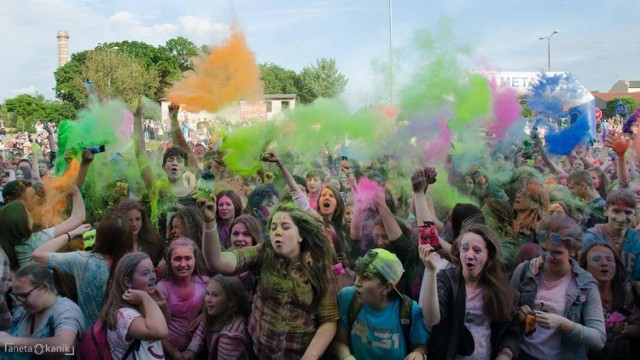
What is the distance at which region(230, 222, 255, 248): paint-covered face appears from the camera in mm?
3891

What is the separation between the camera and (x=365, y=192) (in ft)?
16.8

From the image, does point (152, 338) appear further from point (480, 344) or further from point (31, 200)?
point (31, 200)

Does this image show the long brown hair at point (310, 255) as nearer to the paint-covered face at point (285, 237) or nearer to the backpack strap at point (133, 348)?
the paint-covered face at point (285, 237)

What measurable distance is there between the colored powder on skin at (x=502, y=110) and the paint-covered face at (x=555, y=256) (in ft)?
12.7

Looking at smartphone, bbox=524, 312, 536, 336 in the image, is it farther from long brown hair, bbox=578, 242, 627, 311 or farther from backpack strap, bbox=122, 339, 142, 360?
backpack strap, bbox=122, 339, 142, 360

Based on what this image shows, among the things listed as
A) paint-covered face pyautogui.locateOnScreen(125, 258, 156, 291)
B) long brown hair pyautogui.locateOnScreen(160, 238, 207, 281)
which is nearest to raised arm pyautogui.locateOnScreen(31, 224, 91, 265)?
long brown hair pyautogui.locateOnScreen(160, 238, 207, 281)

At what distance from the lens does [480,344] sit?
3.19 meters

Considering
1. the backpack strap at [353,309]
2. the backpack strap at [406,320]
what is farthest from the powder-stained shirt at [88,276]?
the backpack strap at [406,320]

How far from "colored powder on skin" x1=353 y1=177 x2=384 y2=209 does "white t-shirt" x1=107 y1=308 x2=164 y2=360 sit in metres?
2.28

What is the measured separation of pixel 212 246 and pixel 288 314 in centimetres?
59

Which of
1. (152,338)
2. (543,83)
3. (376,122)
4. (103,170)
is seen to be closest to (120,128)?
(103,170)

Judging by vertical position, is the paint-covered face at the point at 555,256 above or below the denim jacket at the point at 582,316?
above

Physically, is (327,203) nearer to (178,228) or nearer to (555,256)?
(178,228)

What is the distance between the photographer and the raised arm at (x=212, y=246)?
312 centimetres
